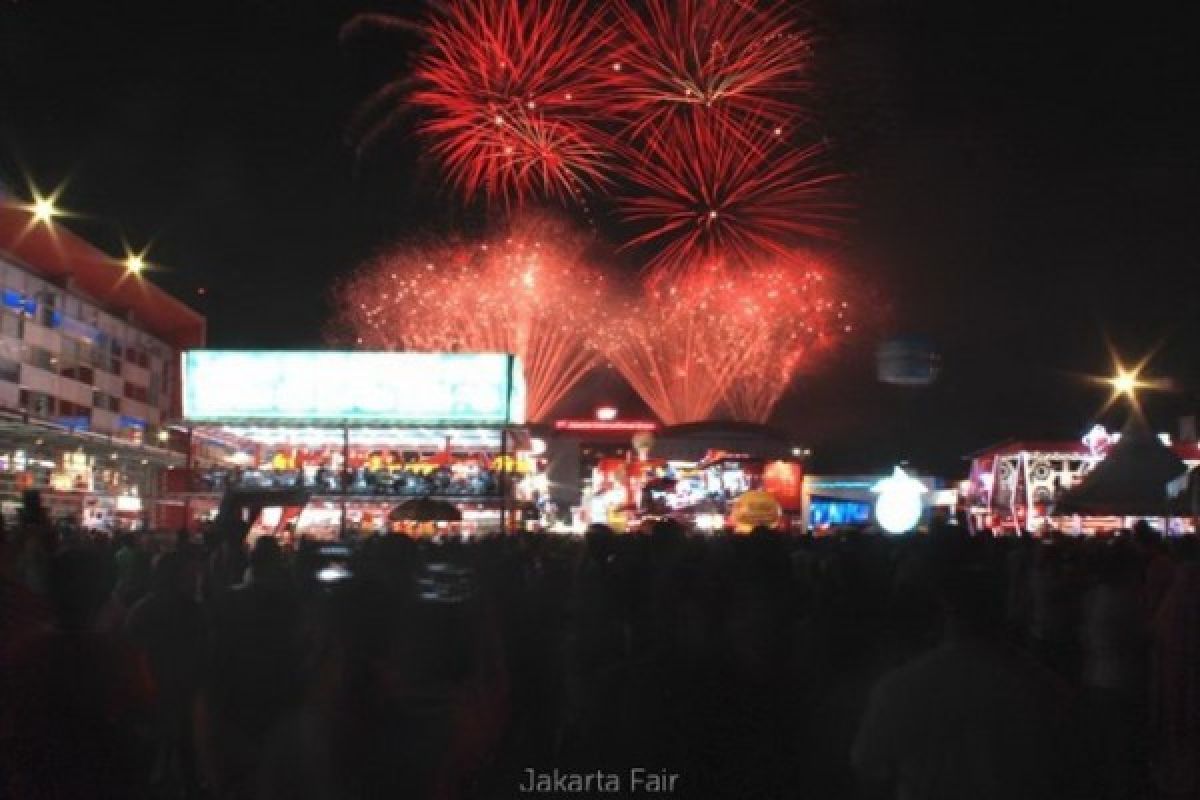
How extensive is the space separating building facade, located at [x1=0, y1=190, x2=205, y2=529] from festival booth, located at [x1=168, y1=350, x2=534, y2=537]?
3.19m

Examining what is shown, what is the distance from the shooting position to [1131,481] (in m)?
17.4

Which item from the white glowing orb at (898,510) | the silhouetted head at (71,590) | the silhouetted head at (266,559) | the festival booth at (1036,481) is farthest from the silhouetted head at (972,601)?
the festival booth at (1036,481)

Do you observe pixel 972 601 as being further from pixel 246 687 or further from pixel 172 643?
pixel 172 643

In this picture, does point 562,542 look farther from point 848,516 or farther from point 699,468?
point 699,468

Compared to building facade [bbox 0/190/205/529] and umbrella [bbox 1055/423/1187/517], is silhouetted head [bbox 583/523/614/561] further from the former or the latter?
building facade [bbox 0/190/205/529]

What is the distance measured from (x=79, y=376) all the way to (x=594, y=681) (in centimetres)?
4953

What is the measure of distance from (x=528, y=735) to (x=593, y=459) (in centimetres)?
8145

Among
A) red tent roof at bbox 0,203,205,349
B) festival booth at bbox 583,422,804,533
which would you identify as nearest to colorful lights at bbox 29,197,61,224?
red tent roof at bbox 0,203,205,349

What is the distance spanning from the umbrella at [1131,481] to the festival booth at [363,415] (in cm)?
2379

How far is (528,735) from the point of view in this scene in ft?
25.3

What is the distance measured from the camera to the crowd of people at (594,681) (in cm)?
409

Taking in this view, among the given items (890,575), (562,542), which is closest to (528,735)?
(890,575)

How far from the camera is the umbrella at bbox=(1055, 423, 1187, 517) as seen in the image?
17281 millimetres

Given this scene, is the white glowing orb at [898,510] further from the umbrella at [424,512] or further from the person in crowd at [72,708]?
the person in crowd at [72,708]
